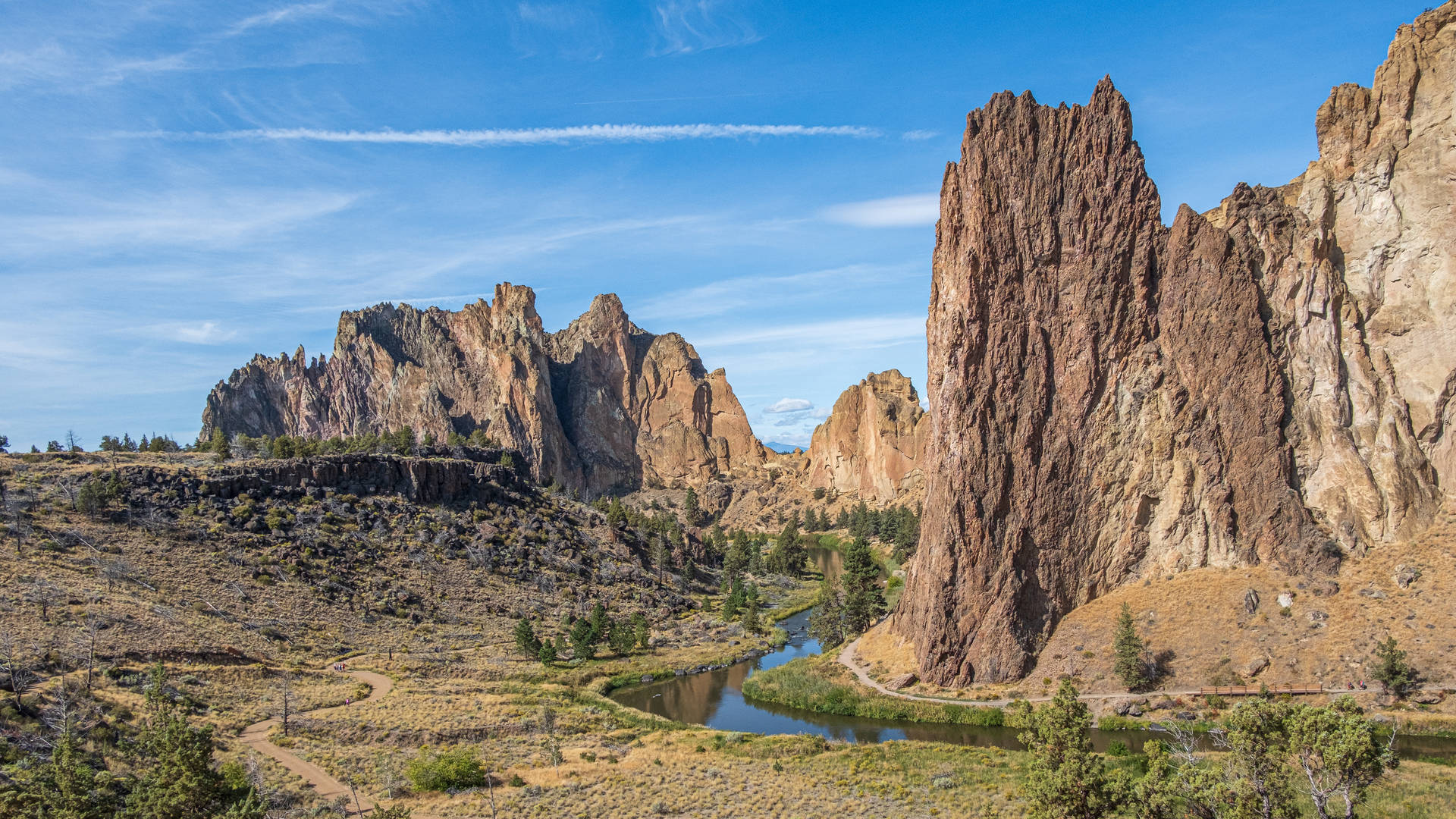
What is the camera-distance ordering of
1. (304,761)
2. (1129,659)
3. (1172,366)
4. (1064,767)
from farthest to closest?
(1172,366), (1129,659), (304,761), (1064,767)

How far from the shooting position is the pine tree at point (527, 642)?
8081 centimetres

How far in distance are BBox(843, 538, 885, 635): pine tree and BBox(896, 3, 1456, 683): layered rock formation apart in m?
13.2

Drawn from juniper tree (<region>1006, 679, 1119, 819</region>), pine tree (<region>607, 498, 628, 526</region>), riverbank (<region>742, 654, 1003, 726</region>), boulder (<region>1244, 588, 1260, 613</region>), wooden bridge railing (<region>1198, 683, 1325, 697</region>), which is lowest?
riverbank (<region>742, 654, 1003, 726</region>)

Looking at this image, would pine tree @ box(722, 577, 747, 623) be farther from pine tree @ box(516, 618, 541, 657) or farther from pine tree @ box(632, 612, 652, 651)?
pine tree @ box(516, 618, 541, 657)

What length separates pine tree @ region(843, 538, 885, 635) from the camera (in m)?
85.2

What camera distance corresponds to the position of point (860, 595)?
85.7 meters

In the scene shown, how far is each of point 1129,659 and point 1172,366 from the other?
25.4 m

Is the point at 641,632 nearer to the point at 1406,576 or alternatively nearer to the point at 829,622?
the point at 829,622

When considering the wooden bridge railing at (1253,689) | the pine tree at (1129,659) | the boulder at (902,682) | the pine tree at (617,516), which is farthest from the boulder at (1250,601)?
the pine tree at (617,516)

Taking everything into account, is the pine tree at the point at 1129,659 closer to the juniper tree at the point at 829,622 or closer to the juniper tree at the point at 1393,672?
the juniper tree at the point at 1393,672

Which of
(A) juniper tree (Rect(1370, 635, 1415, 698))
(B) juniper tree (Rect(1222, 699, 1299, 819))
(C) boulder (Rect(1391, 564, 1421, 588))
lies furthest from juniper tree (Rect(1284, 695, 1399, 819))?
(C) boulder (Rect(1391, 564, 1421, 588))

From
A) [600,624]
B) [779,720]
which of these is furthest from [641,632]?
[779,720]

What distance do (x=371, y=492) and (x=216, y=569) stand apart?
30.5 meters

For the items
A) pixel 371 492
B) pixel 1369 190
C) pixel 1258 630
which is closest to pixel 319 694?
pixel 371 492
